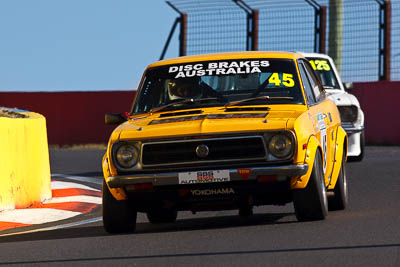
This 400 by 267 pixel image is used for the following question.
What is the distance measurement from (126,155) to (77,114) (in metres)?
16.3

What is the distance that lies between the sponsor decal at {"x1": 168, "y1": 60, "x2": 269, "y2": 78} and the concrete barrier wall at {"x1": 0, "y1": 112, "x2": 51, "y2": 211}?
2.52m

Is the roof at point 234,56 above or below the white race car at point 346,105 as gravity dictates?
above

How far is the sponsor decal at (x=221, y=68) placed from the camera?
10266mm

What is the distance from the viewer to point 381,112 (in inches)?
897

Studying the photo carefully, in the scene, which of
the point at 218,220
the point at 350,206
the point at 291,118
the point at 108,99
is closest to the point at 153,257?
the point at 291,118

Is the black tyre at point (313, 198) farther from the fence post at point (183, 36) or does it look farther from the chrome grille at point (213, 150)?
the fence post at point (183, 36)

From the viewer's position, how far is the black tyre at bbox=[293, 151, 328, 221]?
920 cm

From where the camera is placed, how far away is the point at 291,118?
30.3ft

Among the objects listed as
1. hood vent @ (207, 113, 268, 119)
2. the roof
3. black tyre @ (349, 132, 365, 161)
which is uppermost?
the roof

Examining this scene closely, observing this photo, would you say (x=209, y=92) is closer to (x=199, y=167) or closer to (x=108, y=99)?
(x=199, y=167)

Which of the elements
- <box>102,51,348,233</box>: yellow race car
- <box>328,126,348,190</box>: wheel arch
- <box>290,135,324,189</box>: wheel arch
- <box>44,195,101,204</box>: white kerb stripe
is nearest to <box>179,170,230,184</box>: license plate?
<box>102,51,348,233</box>: yellow race car

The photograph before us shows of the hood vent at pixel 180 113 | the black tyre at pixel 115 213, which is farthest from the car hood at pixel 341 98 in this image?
the black tyre at pixel 115 213

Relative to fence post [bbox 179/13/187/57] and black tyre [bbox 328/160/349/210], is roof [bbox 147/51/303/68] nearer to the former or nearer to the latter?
black tyre [bbox 328/160/349/210]

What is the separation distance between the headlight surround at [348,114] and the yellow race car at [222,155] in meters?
6.91
